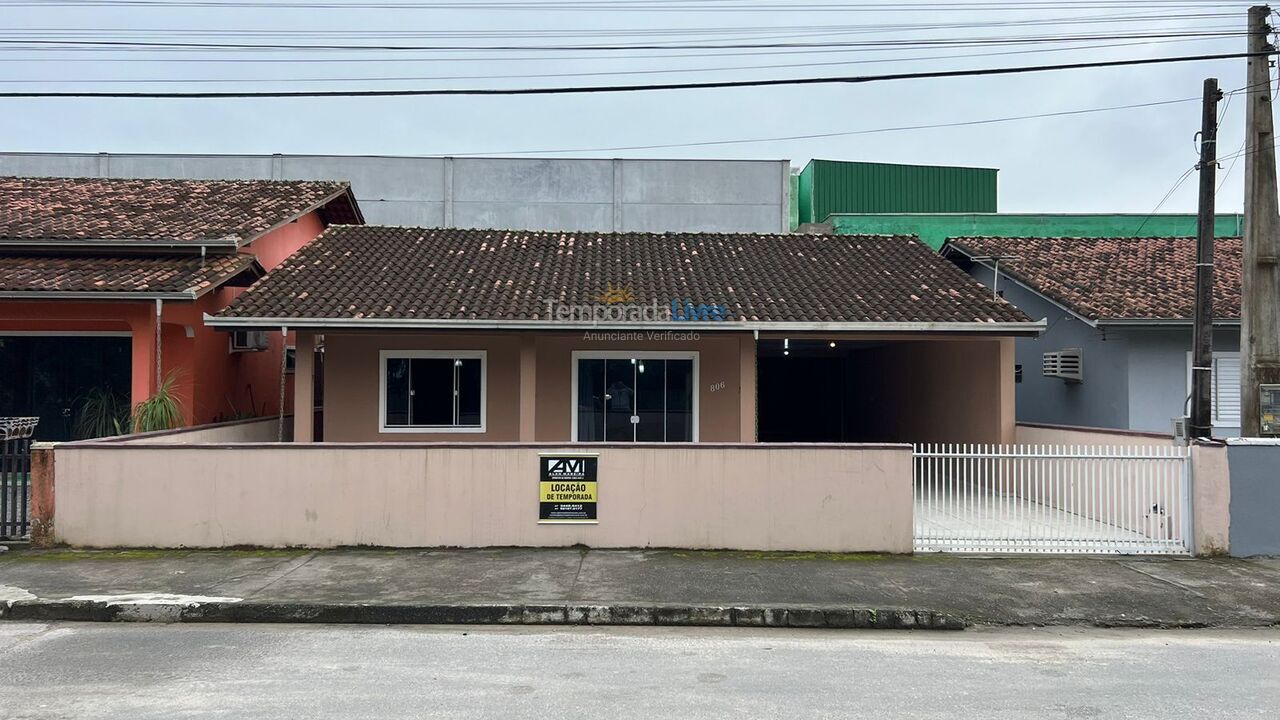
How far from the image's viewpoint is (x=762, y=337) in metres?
12.6

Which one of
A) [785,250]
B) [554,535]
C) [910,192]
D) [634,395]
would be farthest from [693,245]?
[910,192]

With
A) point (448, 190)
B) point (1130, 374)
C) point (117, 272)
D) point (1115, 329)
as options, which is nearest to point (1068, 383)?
point (1130, 374)

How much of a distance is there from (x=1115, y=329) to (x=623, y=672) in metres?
11.2

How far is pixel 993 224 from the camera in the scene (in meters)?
23.8

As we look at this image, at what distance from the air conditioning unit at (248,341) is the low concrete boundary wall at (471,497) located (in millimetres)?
6028

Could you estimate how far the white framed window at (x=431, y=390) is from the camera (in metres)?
13.6

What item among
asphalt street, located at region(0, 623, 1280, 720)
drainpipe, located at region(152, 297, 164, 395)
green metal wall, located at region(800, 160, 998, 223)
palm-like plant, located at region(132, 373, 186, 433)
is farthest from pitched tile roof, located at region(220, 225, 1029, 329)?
green metal wall, located at region(800, 160, 998, 223)

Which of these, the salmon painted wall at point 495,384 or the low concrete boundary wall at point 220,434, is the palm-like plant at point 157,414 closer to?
the low concrete boundary wall at point 220,434

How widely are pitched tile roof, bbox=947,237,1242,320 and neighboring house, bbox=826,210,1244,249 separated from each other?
207 inches

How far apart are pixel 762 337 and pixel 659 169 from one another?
17.4m

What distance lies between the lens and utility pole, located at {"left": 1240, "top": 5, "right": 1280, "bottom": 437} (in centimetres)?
934

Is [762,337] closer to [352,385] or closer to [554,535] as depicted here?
[554,535]

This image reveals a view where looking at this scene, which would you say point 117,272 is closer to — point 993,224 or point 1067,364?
point 1067,364

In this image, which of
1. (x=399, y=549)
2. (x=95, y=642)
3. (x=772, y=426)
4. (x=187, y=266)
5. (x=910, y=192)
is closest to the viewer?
(x=95, y=642)
